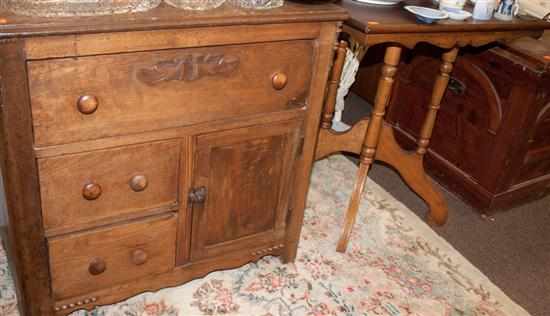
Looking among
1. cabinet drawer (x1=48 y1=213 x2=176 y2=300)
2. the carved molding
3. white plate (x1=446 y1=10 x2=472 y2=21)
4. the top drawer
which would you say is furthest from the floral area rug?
white plate (x1=446 y1=10 x2=472 y2=21)

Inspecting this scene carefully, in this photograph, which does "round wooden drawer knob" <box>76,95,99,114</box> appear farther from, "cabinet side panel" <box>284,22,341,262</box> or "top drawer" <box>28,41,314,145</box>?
"cabinet side panel" <box>284,22,341,262</box>

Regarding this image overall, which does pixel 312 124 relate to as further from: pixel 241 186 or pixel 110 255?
pixel 110 255

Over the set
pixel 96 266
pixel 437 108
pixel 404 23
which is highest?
pixel 404 23

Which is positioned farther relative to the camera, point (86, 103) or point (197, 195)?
point (197, 195)

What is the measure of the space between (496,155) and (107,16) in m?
1.75

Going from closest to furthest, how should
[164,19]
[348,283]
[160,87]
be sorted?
[164,19]
[160,87]
[348,283]

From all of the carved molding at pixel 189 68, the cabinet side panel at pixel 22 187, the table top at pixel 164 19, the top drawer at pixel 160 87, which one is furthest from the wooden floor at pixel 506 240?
the cabinet side panel at pixel 22 187

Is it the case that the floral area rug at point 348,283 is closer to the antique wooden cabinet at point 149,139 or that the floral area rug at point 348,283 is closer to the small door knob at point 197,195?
A: the antique wooden cabinet at point 149,139

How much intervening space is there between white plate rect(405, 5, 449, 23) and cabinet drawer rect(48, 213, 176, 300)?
98 cm

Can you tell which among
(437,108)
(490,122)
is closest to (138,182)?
(437,108)

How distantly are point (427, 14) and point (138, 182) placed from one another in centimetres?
103

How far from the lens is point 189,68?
4.37 ft

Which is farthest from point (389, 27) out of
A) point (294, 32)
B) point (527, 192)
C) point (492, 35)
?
point (527, 192)

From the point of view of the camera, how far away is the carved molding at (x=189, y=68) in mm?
1287
